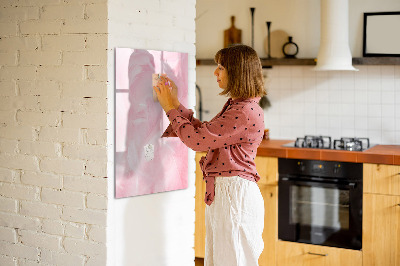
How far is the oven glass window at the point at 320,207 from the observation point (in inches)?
159

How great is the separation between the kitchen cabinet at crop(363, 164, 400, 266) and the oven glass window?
0.53 feet

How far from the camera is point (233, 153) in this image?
2.77 metres

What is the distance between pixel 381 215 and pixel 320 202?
0.44m

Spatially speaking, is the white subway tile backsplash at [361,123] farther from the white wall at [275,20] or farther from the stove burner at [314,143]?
the white wall at [275,20]

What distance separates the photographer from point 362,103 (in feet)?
14.9

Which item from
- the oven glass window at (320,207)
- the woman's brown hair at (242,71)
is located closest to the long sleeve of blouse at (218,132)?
the woman's brown hair at (242,71)

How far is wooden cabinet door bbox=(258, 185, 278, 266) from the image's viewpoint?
167 inches

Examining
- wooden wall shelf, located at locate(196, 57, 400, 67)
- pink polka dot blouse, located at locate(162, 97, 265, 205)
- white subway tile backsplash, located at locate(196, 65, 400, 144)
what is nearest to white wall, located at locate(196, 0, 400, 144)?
white subway tile backsplash, located at locate(196, 65, 400, 144)

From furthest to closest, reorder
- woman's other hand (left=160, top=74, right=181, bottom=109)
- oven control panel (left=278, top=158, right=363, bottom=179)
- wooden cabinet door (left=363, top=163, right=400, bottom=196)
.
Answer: oven control panel (left=278, top=158, right=363, bottom=179) < wooden cabinet door (left=363, top=163, right=400, bottom=196) < woman's other hand (left=160, top=74, right=181, bottom=109)

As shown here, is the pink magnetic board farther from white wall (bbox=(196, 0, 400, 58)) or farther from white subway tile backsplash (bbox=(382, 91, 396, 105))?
white subway tile backsplash (bbox=(382, 91, 396, 105))

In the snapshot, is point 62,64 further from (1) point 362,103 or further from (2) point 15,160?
(1) point 362,103

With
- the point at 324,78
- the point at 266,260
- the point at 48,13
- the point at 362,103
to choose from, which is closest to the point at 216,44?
the point at 324,78

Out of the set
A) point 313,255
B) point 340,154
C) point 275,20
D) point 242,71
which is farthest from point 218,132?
point 275,20

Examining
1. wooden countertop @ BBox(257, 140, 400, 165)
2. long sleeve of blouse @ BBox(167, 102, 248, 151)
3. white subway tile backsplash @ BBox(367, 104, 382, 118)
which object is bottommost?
wooden countertop @ BBox(257, 140, 400, 165)
